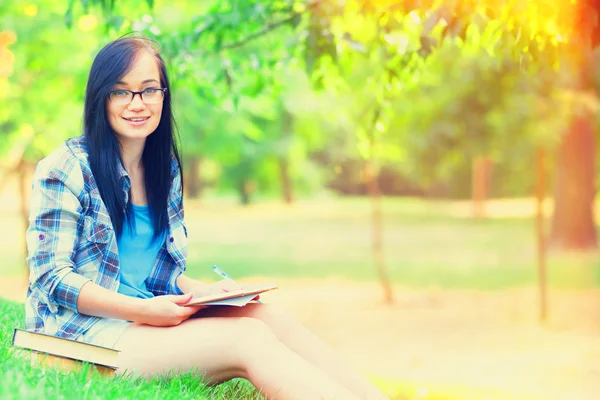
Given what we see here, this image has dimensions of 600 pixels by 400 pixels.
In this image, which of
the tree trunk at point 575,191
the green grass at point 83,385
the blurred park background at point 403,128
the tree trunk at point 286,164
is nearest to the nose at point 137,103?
the green grass at point 83,385

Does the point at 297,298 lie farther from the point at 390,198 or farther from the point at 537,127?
the point at 390,198

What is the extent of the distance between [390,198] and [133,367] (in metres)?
46.9

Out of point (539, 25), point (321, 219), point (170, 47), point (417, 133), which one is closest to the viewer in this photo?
point (539, 25)

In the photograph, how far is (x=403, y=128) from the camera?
628 inches

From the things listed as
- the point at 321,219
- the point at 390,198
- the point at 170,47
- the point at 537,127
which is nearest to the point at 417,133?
the point at 537,127

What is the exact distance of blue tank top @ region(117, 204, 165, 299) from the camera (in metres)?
3.09

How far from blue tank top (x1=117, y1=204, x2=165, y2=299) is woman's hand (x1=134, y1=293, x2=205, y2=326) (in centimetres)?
27

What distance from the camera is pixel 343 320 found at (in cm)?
1335

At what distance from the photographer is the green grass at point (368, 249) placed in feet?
57.2

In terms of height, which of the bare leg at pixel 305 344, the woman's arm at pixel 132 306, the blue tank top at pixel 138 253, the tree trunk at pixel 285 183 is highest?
the blue tank top at pixel 138 253

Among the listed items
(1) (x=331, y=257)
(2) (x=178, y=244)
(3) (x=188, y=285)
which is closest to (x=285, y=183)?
(1) (x=331, y=257)

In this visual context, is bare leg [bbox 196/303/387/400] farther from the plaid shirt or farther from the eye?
the eye

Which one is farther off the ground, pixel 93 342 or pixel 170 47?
pixel 170 47

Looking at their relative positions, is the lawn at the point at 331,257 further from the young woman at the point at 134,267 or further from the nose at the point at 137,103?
the nose at the point at 137,103
